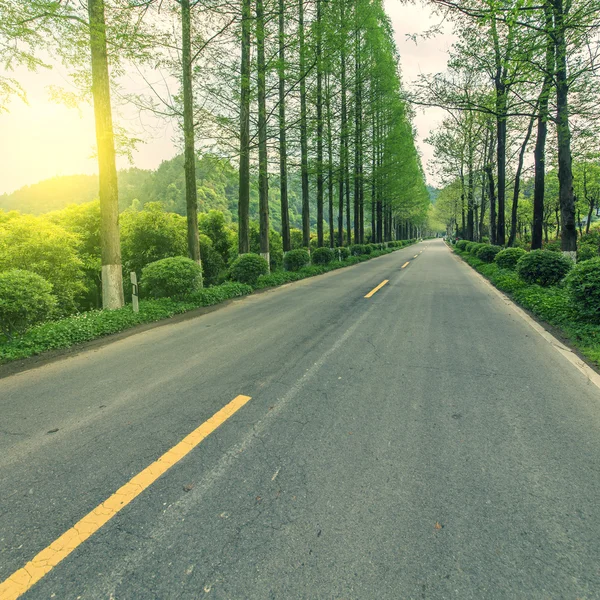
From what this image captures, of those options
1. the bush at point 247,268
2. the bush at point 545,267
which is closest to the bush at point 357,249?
the bush at point 247,268

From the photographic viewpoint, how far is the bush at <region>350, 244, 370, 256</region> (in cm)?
2660

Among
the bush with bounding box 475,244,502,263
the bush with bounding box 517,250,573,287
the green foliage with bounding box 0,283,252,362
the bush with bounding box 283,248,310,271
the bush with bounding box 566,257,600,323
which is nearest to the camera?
the green foliage with bounding box 0,283,252,362

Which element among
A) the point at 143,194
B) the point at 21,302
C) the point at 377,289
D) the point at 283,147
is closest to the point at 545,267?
the point at 377,289

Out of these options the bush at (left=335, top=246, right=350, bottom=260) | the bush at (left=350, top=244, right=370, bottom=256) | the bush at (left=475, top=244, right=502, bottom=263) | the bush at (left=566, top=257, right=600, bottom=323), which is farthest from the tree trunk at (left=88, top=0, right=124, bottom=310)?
the bush at (left=350, top=244, right=370, bottom=256)

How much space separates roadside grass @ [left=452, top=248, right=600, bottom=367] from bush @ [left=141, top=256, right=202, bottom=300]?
8.28m

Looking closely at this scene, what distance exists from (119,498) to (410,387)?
9.61 ft

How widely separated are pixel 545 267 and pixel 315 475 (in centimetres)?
1011

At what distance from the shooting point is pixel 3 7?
6215 millimetres

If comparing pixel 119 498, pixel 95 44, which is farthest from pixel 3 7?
pixel 119 498

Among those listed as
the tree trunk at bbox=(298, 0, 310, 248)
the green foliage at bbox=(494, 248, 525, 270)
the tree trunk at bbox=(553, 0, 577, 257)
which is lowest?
the green foliage at bbox=(494, 248, 525, 270)

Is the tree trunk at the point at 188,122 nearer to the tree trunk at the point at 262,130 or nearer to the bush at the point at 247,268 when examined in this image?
the bush at the point at 247,268

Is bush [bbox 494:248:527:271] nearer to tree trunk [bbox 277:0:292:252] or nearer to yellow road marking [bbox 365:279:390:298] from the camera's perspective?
yellow road marking [bbox 365:279:390:298]

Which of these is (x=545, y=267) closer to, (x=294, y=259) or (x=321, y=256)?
(x=294, y=259)

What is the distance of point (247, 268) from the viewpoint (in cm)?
1171
